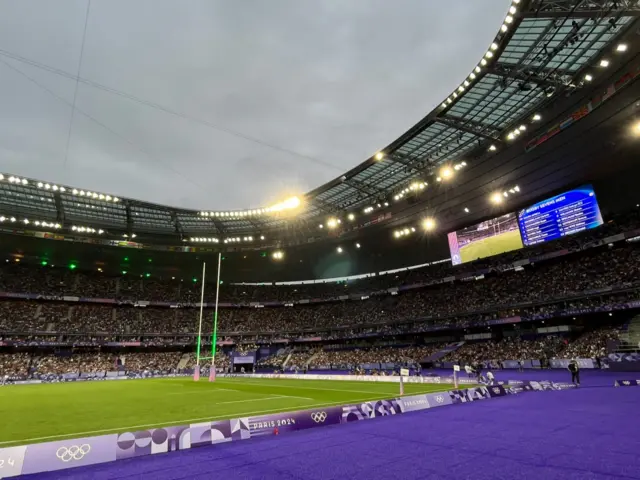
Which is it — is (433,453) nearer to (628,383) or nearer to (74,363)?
(628,383)

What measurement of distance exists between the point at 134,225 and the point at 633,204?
209 feet

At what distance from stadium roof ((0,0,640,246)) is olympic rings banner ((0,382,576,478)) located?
73.4ft

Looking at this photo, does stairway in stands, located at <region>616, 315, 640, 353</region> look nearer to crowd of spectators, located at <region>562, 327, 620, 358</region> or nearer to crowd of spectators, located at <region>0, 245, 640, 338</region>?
crowd of spectators, located at <region>562, 327, 620, 358</region>

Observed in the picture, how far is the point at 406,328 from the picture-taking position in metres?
55.4

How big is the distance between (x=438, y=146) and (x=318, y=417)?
92.3ft

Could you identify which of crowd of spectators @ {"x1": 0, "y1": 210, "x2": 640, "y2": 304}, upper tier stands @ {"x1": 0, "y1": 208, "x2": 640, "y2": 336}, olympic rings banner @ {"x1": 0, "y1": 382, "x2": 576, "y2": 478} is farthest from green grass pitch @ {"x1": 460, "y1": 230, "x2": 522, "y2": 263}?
Answer: olympic rings banner @ {"x1": 0, "y1": 382, "x2": 576, "y2": 478}

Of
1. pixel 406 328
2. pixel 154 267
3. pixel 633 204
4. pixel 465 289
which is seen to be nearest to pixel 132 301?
pixel 154 267

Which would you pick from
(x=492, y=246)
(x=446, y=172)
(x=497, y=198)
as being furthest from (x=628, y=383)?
(x=492, y=246)

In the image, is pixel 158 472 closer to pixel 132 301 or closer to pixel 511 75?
pixel 511 75

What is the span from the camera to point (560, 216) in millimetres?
37594

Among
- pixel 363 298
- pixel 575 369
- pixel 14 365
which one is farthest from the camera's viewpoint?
pixel 363 298

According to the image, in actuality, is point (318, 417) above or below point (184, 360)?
below

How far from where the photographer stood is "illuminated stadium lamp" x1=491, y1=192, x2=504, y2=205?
129 ft

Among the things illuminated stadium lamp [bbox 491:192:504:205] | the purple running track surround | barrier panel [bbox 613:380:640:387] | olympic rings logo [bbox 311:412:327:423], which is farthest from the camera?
illuminated stadium lamp [bbox 491:192:504:205]
